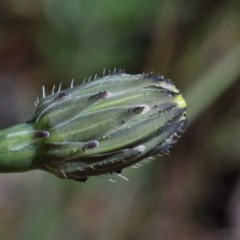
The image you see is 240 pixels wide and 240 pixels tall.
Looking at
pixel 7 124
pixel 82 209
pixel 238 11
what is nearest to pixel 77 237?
pixel 82 209

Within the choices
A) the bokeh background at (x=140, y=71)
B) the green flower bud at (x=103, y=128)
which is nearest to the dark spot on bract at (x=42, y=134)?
the green flower bud at (x=103, y=128)

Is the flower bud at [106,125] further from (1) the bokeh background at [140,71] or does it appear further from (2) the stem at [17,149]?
(1) the bokeh background at [140,71]

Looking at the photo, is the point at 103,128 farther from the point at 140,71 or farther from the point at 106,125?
the point at 140,71

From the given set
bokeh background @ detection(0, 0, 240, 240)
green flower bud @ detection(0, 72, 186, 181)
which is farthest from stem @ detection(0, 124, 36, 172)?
bokeh background @ detection(0, 0, 240, 240)

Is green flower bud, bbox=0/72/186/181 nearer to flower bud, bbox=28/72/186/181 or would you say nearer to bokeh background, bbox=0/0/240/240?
flower bud, bbox=28/72/186/181

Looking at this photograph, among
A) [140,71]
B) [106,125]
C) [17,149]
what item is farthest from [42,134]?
[140,71]

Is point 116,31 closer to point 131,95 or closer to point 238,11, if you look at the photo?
point 238,11
